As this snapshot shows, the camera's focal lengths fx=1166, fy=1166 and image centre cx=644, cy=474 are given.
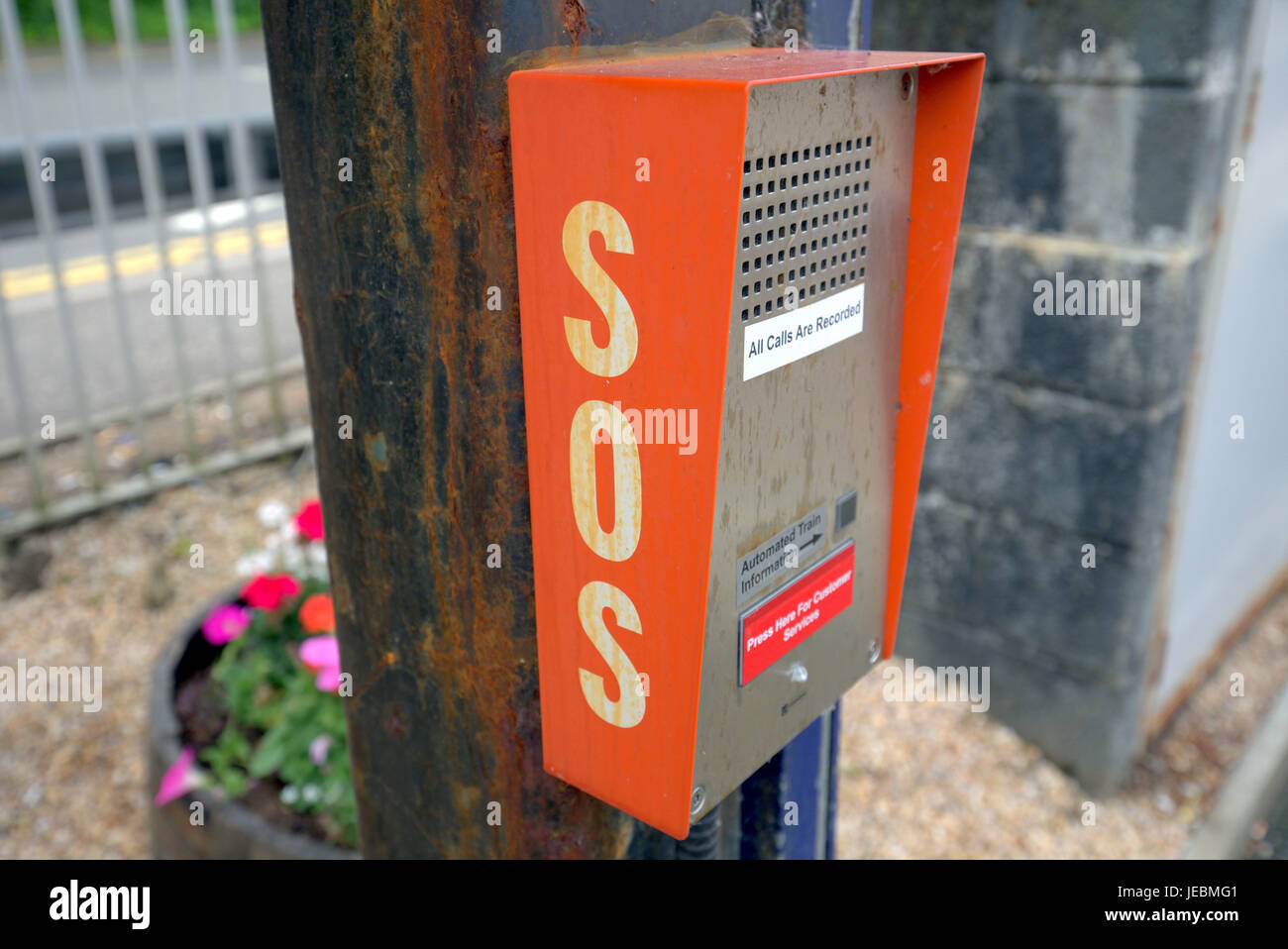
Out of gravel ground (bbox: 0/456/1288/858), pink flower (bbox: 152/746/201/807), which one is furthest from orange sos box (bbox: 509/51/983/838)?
gravel ground (bbox: 0/456/1288/858)

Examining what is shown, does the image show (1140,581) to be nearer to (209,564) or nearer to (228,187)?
(209,564)

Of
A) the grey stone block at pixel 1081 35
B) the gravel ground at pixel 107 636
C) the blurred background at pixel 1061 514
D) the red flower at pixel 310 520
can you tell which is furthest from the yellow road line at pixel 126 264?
the grey stone block at pixel 1081 35

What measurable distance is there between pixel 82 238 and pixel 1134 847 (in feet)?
30.7

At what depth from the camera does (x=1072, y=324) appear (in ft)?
10.5

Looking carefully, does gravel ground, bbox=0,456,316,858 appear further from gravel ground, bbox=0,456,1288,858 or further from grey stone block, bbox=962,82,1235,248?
grey stone block, bbox=962,82,1235,248

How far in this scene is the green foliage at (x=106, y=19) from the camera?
17.1m

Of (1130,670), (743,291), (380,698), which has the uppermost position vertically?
(743,291)

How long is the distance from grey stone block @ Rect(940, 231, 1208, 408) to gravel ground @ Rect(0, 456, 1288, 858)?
1213mm

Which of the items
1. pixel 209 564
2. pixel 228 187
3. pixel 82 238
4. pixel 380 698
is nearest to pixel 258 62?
pixel 228 187

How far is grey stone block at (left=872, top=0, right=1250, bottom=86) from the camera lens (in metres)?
2.81

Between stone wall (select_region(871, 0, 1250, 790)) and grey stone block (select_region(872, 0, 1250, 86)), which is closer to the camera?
grey stone block (select_region(872, 0, 1250, 86))

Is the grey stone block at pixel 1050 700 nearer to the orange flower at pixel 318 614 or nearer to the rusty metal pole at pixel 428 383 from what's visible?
the orange flower at pixel 318 614

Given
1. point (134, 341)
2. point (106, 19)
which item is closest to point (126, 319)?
point (134, 341)
